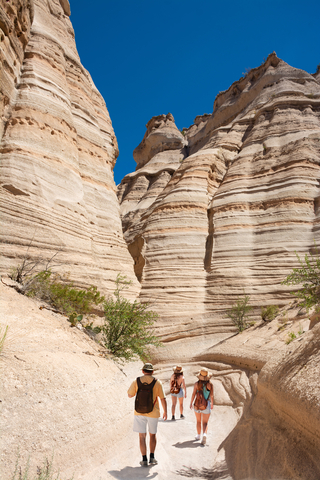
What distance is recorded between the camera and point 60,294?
28.7ft

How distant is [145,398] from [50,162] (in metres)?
10.1

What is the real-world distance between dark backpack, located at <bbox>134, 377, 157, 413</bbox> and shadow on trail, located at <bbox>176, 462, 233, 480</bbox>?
42.0 inches

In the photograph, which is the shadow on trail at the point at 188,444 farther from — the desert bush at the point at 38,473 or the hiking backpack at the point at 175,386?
the desert bush at the point at 38,473

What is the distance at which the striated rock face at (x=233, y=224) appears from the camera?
14742mm

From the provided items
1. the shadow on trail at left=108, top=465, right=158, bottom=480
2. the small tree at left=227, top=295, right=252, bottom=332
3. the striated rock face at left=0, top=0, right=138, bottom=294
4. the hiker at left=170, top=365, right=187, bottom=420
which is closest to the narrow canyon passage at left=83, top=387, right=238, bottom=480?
the shadow on trail at left=108, top=465, right=158, bottom=480

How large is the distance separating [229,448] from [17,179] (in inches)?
376

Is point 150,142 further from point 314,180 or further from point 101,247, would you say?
point 101,247

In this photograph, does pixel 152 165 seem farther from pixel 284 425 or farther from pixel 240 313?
pixel 284 425

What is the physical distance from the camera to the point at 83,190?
14062 millimetres

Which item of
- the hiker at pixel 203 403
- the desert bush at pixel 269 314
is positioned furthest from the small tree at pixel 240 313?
the hiker at pixel 203 403

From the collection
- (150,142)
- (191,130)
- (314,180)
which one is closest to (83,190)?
(314,180)

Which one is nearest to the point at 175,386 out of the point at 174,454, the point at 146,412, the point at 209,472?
the point at 174,454

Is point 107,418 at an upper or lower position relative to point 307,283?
lower

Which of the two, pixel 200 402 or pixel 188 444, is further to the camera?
pixel 200 402
